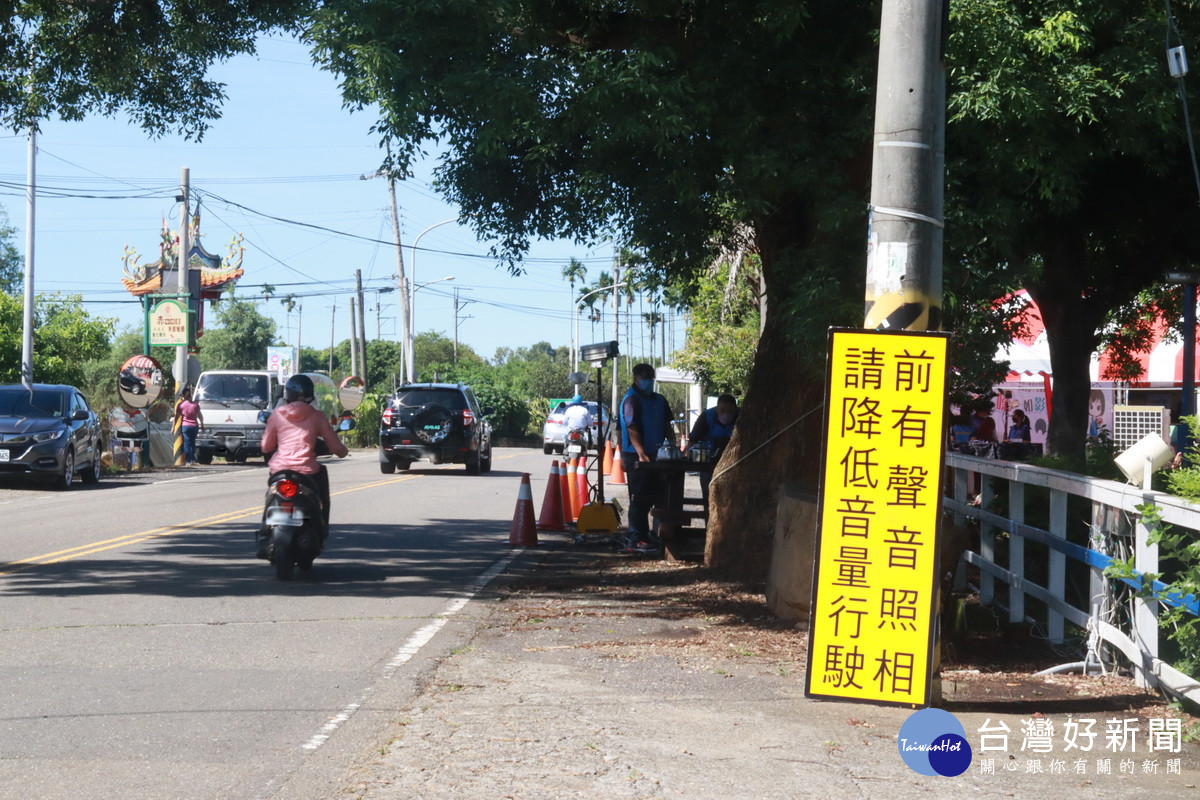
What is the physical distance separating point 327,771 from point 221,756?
0.55 meters

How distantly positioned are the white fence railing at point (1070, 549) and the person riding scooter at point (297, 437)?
5261 mm

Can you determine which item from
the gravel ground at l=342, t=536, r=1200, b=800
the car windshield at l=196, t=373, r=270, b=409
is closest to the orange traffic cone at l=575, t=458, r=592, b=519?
the gravel ground at l=342, t=536, r=1200, b=800

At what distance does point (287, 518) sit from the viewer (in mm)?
10891

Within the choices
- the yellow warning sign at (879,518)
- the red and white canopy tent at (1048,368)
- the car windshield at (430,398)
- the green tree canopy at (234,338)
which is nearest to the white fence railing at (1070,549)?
the yellow warning sign at (879,518)

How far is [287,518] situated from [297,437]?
708 millimetres

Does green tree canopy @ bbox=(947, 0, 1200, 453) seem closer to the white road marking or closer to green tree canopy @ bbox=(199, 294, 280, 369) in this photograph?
the white road marking

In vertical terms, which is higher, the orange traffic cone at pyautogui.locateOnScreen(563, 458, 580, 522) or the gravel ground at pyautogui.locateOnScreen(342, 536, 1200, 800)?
the orange traffic cone at pyautogui.locateOnScreen(563, 458, 580, 522)

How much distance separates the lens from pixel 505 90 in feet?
28.9

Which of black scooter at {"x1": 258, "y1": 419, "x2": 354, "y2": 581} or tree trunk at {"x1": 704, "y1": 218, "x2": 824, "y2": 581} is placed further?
tree trunk at {"x1": 704, "y1": 218, "x2": 824, "y2": 581}

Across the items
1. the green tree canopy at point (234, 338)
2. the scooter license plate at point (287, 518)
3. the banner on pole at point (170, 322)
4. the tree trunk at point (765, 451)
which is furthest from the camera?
the green tree canopy at point (234, 338)

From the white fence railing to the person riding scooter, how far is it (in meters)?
5.26

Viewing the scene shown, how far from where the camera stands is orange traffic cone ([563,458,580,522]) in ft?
55.5

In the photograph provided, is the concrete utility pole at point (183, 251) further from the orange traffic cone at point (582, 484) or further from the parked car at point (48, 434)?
the orange traffic cone at point (582, 484)

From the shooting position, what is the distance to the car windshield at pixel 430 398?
27828 millimetres
